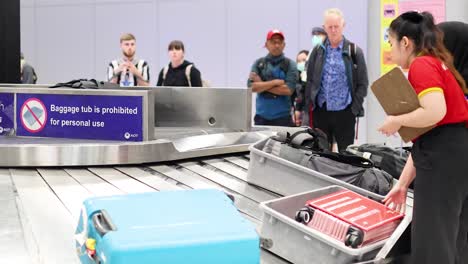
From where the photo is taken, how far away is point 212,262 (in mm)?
1634

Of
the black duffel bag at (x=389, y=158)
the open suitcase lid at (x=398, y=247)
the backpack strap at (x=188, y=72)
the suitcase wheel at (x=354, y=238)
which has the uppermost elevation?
the backpack strap at (x=188, y=72)

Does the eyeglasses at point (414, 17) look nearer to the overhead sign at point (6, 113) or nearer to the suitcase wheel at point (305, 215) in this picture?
the suitcase wheel at point (305, 215)

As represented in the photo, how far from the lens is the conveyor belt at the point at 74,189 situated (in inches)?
90.4

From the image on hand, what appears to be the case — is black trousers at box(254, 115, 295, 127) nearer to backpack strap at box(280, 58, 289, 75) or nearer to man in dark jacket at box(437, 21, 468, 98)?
backpack strap at box(280, 58, 289, 75)

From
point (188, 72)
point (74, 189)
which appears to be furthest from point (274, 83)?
point (74, 189)

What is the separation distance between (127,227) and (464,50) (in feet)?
5.86

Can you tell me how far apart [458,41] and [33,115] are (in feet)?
8.46

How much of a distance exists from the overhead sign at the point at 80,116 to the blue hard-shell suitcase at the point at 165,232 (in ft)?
6.05

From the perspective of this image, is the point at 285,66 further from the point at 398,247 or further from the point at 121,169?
the point at 398,247

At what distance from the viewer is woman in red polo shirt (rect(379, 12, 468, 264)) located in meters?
2.14

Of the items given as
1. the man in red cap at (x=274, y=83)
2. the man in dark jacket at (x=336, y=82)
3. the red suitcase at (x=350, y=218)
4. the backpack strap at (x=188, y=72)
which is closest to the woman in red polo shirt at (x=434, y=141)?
the red suitcase at (x=350, y=218)

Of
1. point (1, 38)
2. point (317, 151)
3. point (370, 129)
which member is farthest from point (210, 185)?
point (370, 129)

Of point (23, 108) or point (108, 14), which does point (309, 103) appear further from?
point (108, 14)

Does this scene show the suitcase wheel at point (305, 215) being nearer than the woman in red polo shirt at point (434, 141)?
No
